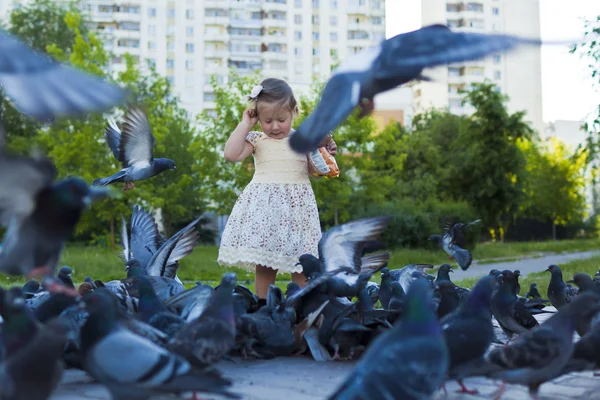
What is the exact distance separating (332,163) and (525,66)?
82.1 metres

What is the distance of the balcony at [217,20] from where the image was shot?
240ft

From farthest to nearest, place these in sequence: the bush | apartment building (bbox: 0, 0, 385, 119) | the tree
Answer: apartment building (bbox: 0, 0, 385, 119) → the tree → the bush

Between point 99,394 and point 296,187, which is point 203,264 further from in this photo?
point 99,394

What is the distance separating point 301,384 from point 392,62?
1.90 meters

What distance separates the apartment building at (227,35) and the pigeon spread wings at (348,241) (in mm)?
65628

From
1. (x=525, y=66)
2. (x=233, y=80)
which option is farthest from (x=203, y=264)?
(x=525, y=66)

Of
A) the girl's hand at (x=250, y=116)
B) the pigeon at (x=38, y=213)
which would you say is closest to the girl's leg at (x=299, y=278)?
the girl's hand at (x=250, y=116)

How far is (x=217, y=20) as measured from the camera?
73.2 m

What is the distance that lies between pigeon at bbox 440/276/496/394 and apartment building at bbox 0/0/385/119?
67.1m

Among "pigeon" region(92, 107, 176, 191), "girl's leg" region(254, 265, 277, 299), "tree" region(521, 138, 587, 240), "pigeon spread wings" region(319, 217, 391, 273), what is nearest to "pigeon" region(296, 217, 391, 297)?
"pigeon spread wings" region(319, 217, 391, 273)

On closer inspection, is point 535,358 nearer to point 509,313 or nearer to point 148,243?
point 509,313

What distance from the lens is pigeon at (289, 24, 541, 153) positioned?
3.37 metres

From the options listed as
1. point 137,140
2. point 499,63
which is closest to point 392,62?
point 137,140

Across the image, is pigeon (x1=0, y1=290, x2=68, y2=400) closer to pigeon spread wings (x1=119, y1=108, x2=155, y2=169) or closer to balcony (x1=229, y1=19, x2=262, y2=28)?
pigeon spread wings (x1=119, y1=108, x2=155, y2=169)
